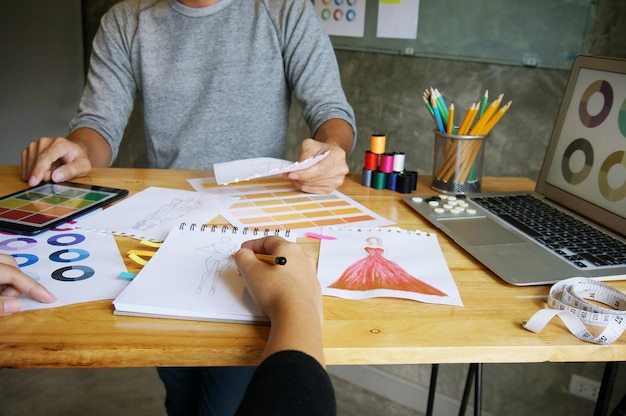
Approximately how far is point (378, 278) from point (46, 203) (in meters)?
0.62

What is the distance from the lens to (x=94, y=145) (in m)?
1.30

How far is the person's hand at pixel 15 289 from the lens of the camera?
60 cm

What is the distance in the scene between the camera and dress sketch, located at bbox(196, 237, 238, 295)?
68 centimetres

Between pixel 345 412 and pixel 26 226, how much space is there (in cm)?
141

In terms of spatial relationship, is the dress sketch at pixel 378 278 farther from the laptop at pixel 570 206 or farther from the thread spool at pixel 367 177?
the thread spool at pixel 367 177

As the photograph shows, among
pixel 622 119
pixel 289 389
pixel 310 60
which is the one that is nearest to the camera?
pixel 289 389

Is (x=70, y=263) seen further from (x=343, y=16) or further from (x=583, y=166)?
(x=343, y=16)

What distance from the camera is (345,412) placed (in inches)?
75.7

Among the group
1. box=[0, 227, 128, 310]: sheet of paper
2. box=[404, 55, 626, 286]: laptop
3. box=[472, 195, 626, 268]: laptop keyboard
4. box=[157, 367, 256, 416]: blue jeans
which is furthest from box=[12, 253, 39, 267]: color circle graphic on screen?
box=[472, 195, 626, 268]: laptop keyboard

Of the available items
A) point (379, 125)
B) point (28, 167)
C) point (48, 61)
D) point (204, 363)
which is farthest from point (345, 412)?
point (48, 61)

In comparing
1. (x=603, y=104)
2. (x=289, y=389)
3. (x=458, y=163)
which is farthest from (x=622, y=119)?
(x=289, y=389)

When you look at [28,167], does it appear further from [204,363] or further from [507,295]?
[507,295]

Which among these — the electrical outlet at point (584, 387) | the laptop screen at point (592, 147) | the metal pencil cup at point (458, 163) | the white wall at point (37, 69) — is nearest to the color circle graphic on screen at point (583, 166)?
the laptop screen at point (592, 147)

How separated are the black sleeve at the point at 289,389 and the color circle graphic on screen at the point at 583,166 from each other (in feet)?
2.41
